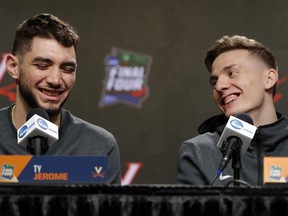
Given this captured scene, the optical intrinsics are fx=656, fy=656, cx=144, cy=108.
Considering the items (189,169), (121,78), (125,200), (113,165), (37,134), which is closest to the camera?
(125,200)

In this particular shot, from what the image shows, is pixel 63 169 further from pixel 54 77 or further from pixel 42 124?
pixel 54 77

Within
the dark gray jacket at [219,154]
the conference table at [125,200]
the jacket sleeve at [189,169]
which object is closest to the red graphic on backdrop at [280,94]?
the dark gray jacket at [219,154]

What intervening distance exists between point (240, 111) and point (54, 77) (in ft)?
1.98

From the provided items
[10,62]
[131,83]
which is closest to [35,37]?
[10,62]

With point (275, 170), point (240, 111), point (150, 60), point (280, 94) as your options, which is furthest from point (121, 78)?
point (275, 170)

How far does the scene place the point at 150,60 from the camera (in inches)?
140

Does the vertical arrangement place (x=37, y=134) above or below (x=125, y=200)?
above

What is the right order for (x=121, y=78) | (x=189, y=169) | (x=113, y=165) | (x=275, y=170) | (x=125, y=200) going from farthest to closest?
(x=121, y=78) < (x=113, y=165) < (x=189, y=169) < (x=275, y=170) < (x=125, y=200)

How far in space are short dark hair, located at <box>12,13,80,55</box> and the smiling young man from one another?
49 cm

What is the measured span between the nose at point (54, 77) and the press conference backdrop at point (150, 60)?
138 cm

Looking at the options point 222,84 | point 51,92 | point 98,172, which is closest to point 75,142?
point 51,92

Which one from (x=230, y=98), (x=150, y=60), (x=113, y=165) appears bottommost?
(x=113, y=165)

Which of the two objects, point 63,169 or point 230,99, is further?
point 230,99

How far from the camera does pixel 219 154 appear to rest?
2053mm
